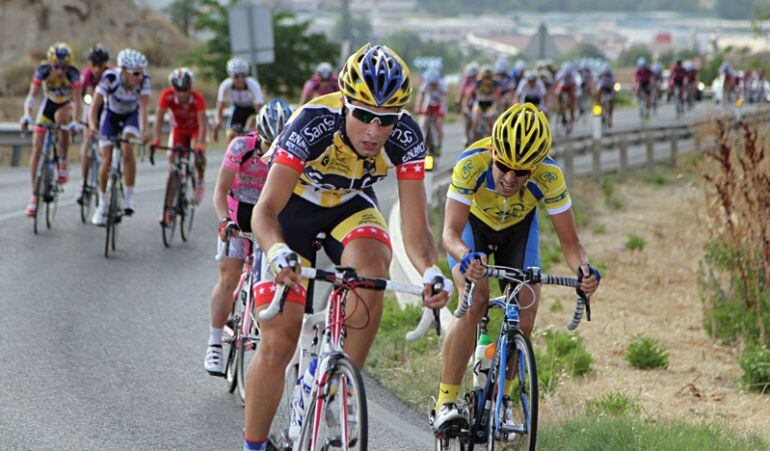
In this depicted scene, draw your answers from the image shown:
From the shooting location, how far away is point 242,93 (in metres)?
16.2

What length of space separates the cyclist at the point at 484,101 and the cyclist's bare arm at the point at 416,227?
1995 centimetres

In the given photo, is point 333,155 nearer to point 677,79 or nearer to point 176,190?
point 176,190

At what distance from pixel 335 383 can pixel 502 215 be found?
1.91 meters

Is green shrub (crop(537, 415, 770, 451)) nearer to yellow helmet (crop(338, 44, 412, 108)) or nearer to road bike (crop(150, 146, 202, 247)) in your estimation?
yellow helmet (crop(338, 44, 412, 108))

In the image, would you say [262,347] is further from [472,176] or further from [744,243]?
[744,243]

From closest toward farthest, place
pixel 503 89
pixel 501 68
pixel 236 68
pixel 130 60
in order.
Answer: pixel 130 60 < pixel 236 68 < pixel 503 89 < pixel 501 68

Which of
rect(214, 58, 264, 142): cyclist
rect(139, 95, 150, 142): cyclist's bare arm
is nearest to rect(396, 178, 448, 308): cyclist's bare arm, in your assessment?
rect(139, 95, 150, 142): cyclist's bare arm

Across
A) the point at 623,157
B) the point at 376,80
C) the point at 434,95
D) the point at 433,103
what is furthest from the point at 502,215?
the point at 434,95

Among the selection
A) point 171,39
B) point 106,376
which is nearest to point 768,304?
point 106,376

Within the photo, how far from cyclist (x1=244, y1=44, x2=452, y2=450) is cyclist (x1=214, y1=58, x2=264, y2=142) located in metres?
10.0

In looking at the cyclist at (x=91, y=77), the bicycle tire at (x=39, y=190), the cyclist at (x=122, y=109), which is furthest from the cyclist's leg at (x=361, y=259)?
the cyclist at (x=91, y=77)

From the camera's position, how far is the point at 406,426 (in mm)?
7277

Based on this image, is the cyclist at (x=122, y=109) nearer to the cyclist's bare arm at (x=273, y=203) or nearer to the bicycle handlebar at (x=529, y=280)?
the bicycle handlebar at (x=529, y=280)

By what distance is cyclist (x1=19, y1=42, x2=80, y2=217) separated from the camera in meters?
14.8
